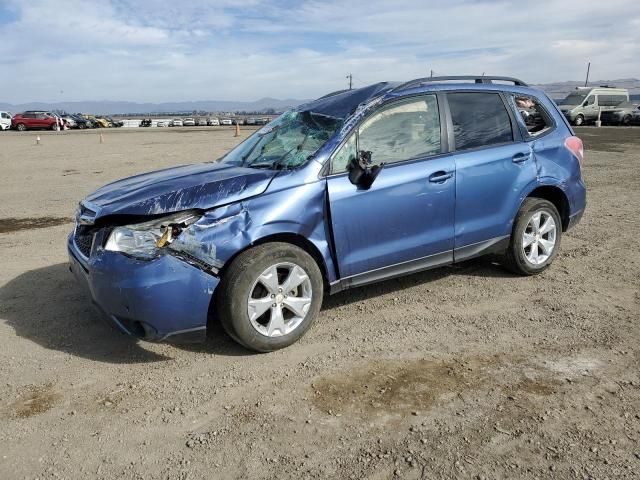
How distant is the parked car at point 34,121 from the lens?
4188 centimetres

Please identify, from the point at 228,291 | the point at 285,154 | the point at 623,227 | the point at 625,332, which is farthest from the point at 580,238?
the point at 228,291

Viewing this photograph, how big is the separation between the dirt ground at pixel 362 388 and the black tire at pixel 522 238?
0.42ft

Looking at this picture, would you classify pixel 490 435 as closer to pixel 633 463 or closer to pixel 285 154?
pixel 633 463

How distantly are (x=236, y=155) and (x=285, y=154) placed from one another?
772mm

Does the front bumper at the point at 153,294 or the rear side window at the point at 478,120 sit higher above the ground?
the rear side window at the point at 478,120

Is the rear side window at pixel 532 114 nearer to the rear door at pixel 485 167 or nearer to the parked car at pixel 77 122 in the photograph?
the rear door at pixel 485 167

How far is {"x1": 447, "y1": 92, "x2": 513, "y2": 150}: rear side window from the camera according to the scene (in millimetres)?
4652

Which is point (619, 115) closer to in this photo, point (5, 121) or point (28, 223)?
point (28, 223)

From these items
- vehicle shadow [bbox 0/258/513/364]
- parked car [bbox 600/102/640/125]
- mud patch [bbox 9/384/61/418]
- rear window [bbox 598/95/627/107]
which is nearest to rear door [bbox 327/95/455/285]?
vehicle shadow [bbox 0/258/513/364]

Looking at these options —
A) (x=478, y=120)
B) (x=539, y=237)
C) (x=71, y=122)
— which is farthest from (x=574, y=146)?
(x=71, y=122)

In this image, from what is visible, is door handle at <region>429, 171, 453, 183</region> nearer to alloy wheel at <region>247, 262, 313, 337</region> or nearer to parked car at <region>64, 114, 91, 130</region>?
alloy wheel at <region>247, 262, 313, 337</region>

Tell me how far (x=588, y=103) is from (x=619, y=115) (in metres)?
1.90

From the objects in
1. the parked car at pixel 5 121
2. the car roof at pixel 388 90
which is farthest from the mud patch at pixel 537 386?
the parked car at pixel 5 121

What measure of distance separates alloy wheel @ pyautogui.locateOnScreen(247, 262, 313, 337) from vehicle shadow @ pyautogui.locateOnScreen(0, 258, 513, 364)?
0.29 metres
